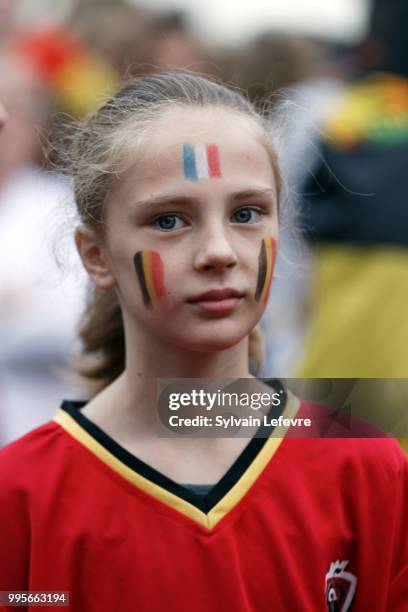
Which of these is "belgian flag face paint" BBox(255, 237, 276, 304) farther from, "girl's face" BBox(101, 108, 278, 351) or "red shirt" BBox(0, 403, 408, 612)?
"red shirt" BBox(0, 403, 408, 612)

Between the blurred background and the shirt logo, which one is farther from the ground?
the blurred background

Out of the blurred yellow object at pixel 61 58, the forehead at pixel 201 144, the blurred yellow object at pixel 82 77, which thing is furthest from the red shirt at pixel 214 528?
the blurred yellow object at pixel 61 58

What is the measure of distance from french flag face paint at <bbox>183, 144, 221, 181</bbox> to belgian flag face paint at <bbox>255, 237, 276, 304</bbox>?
6.8 inches

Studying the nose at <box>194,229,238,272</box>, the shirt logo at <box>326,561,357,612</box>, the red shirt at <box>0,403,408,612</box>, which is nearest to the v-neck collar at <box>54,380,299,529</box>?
the red shirt at <box>0,403,408,612</box>

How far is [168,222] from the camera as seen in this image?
234 cm

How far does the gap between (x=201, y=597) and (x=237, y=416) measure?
0.37 metres

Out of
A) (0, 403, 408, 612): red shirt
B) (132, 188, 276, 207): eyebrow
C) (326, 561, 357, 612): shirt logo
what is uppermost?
(132, 188, 276, 207): eyebrow

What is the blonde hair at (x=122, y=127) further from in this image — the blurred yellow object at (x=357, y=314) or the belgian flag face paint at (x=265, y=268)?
the blurred yellow object at (x=357, y=314)

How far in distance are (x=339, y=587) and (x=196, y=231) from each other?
0.74 meters

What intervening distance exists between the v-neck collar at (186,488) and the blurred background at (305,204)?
82cm

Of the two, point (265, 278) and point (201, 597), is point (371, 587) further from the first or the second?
point (265, 278)

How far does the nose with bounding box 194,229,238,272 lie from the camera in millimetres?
2270

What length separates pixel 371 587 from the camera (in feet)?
7.83

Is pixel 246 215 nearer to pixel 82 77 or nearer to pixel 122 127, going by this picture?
pixel 122 127
